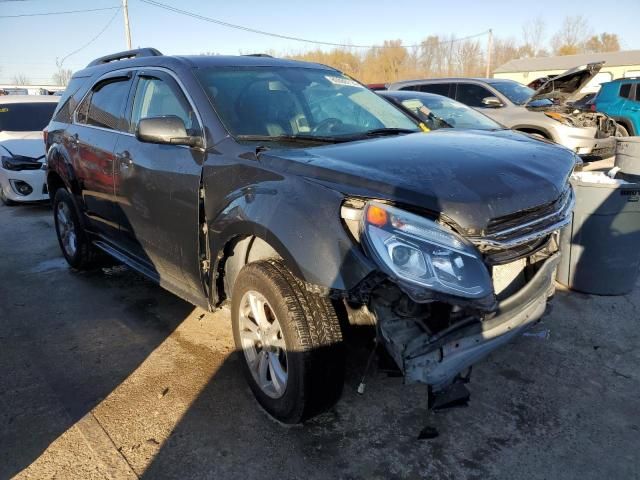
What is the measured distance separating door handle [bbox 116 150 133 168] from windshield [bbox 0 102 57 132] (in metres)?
7.05

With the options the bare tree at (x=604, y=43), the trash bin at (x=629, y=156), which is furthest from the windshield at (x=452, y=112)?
the bare tree at (x=604, y=43)

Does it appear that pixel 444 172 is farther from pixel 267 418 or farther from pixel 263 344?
pixel 267 418

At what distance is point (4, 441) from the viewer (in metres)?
2.62

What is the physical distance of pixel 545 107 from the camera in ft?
31.2

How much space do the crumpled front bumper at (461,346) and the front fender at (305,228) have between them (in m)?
0.42

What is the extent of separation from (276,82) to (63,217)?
309cm

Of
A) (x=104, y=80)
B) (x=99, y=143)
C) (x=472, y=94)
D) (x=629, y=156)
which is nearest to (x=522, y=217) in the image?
(x=99, y=143)

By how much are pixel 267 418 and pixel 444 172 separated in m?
1.61

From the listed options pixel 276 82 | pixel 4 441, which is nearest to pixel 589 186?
pixel 276 82

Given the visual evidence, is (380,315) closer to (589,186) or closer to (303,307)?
(303,307)

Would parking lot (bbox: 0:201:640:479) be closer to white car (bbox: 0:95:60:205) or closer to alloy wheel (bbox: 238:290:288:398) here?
alloy wheel (bbox: 238:290:288:398)

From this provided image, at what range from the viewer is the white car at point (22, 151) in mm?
8180

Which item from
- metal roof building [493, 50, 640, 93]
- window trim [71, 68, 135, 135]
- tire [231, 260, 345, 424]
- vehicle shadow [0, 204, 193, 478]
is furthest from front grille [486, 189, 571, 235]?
metal roof building [493, 50, 640, 93]

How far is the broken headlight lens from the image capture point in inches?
80.0
